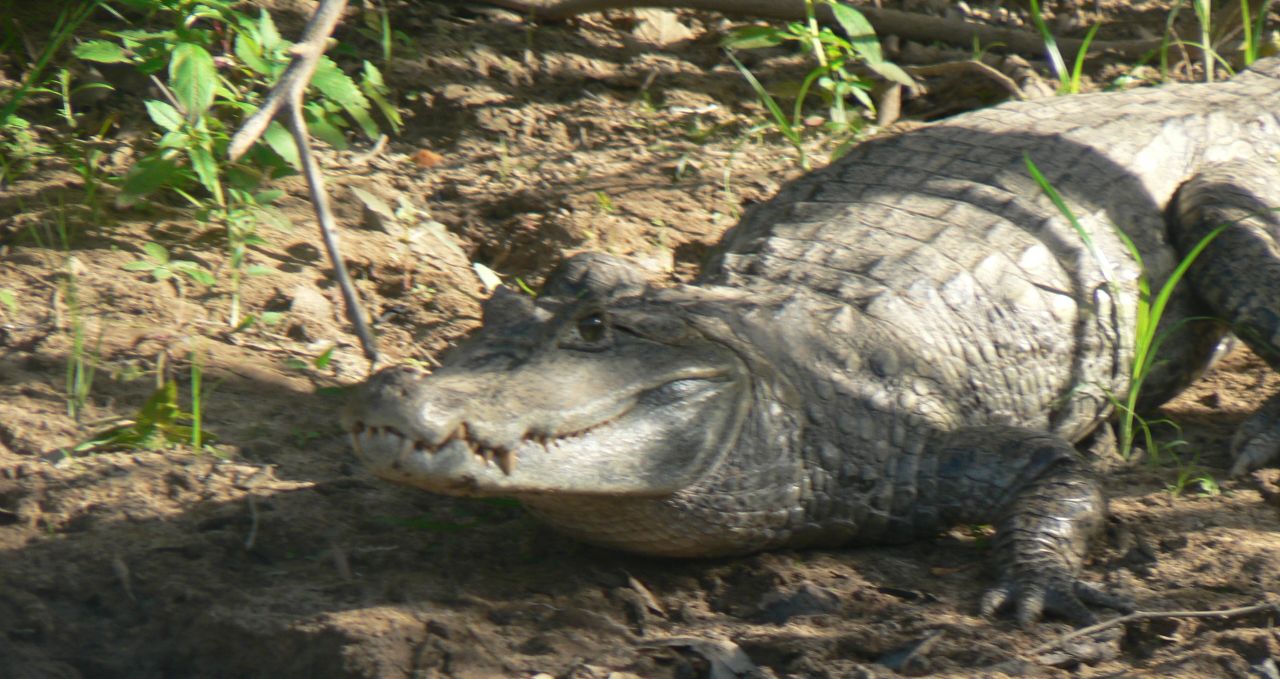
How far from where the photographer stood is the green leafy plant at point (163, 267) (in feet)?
13.5

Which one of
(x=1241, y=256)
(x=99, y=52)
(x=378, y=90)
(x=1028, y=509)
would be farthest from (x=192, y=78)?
(x=1241, y=256)

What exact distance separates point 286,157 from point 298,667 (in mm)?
1834

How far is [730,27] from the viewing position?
20.8 ft

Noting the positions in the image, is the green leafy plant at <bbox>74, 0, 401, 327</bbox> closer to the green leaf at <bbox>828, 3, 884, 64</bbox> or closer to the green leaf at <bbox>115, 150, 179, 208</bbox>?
the green leaf at <bbox>115, 150, 179, 208</bbox>

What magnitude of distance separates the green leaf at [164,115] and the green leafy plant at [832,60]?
6.52ft

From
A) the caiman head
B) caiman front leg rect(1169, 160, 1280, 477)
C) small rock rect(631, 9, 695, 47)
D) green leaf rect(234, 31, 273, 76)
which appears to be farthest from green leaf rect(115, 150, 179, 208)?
caiman front leg rect(1169, 160, 1280, 477)

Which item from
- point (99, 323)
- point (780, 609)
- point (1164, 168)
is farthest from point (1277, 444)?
point (99, 323)

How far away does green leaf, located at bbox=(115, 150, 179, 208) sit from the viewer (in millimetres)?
4180

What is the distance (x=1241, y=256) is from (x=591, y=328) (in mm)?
2166

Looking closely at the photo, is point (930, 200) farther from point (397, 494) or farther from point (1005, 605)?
point (397, 494)

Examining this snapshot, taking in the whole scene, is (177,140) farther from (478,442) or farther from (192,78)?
(478,442)

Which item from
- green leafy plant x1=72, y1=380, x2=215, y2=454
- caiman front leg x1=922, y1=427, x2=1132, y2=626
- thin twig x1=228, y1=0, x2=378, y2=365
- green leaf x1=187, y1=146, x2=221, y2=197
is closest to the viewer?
caiman front leg x1=922, y1=427, x2=1132, y2=626

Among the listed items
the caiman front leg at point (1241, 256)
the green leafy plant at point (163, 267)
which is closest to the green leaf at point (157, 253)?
the green leafy plant at point (163, 267)

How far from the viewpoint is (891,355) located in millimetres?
3518
